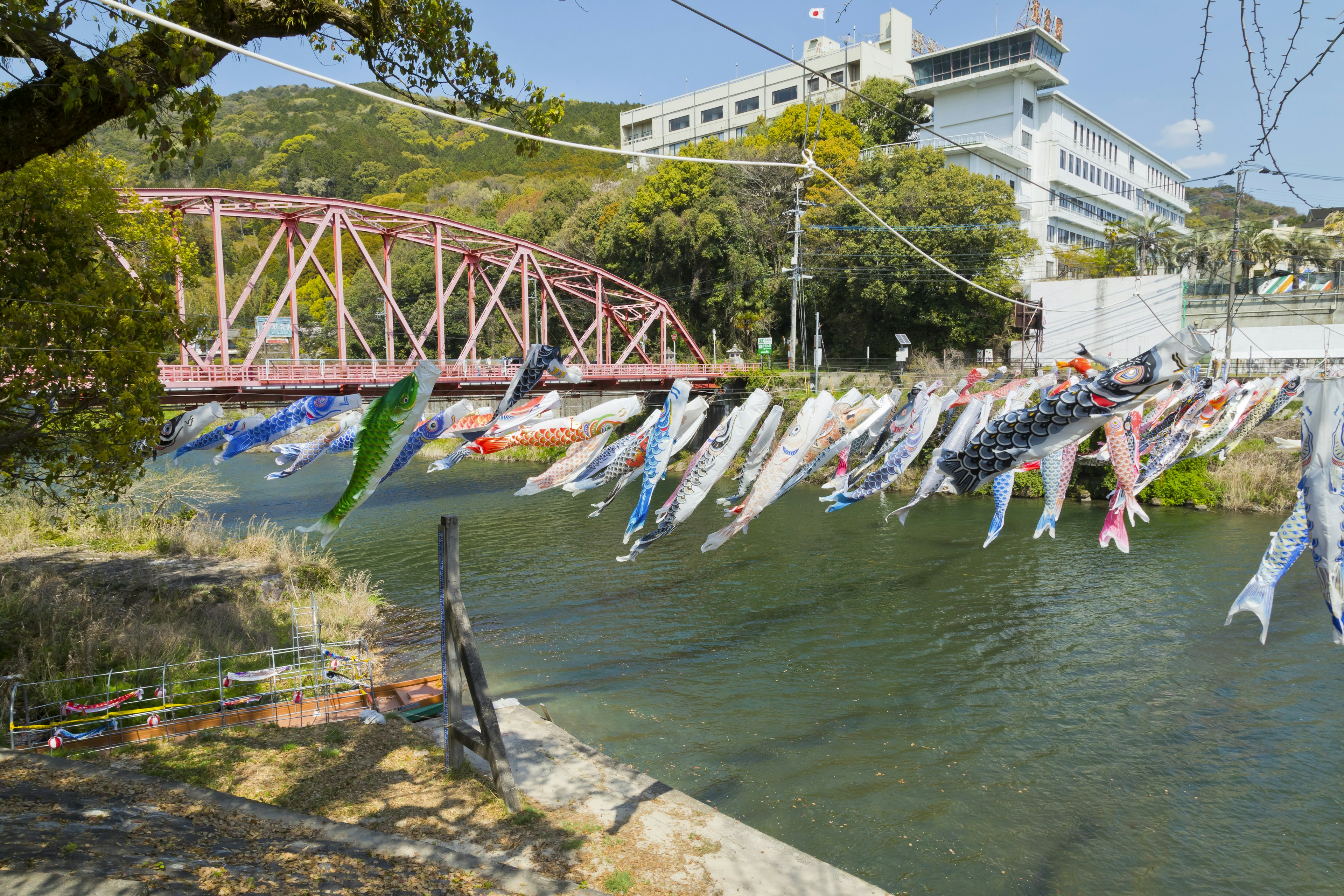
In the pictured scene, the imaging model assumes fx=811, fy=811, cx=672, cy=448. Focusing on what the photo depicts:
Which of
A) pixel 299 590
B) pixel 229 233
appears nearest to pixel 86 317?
pixel 299 590

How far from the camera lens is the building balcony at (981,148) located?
38.7 meters

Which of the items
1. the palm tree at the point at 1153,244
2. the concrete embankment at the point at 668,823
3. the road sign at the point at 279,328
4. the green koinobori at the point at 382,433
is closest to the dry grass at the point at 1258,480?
the palm tree at the point at 1153,244

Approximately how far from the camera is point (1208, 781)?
856 cm

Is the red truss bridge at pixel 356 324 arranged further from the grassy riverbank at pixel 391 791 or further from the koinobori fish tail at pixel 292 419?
the grassy riverbank at pixel 391 791

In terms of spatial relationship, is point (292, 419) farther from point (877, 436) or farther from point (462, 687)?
point (877, 436)

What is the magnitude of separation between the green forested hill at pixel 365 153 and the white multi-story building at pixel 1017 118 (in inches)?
829

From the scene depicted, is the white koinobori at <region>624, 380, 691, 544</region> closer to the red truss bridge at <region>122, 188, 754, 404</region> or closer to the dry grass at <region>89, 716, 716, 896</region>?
the dry grass at <region>89, 716, 716, 896</region>

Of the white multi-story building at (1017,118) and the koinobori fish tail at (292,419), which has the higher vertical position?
the white multi-story building at (1017,118)

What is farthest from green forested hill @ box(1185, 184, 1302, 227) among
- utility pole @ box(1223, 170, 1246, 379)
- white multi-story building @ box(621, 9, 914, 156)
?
white multi-story building @ box(621, 9, 914, 156)

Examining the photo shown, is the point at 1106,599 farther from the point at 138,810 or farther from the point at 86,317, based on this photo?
the point at 86,317

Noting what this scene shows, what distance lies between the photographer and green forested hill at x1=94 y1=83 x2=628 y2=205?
72125mm

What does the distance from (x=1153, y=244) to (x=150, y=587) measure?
4033 centimetres

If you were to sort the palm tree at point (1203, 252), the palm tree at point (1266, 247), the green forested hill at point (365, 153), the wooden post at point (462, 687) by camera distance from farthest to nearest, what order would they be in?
1. the green forested hill at point (365, 153)
2. the palm tree at point (1203, 252)
3. the palm tree at point (1266, 247)
4. the wooden post at point (462, 687)

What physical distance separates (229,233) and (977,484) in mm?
85838
